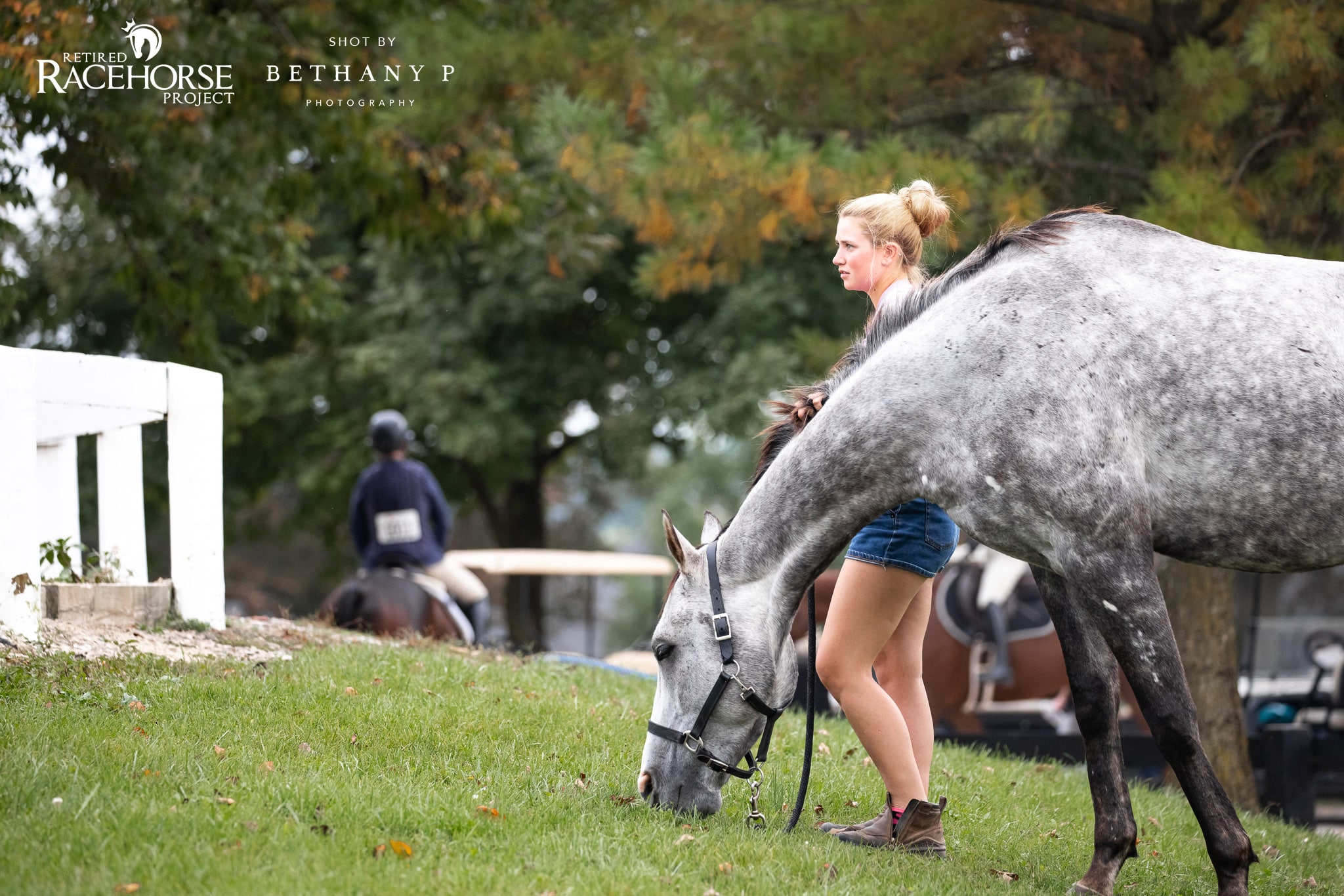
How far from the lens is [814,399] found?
4.03 metres

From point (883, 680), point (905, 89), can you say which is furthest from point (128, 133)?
point (883, 680)

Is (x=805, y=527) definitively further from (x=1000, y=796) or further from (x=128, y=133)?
(x=128, y=133)

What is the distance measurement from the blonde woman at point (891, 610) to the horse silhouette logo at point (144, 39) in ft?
21.5

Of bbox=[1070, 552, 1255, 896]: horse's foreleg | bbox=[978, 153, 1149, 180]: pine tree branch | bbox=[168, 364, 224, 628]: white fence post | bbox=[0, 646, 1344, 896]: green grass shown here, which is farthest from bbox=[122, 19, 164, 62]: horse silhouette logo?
bbox=[1070, 552, 1255, 896]: horse's foreleg

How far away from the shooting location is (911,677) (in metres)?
4.26

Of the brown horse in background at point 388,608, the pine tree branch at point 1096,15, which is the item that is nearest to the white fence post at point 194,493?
the brown horse in background at point 388,608

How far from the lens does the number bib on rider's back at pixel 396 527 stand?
9141 millimetres

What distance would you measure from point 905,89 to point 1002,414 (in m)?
5.24

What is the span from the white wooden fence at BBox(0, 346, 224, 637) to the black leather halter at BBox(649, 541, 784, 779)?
9.90 ft

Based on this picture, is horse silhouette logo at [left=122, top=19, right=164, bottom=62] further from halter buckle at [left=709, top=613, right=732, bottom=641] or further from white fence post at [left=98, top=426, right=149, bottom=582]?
halter buckle at [left=709, top=613, right=732, bottom=641]

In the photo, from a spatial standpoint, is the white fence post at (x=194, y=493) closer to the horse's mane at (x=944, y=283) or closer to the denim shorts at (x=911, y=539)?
the horse's mane at (x=944, y=283)

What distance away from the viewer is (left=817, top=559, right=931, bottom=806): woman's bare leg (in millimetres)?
3943

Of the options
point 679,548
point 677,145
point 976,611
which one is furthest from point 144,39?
point 976,611

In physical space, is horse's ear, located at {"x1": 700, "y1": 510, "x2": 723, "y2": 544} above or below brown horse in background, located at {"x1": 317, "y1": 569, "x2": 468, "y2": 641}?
above
